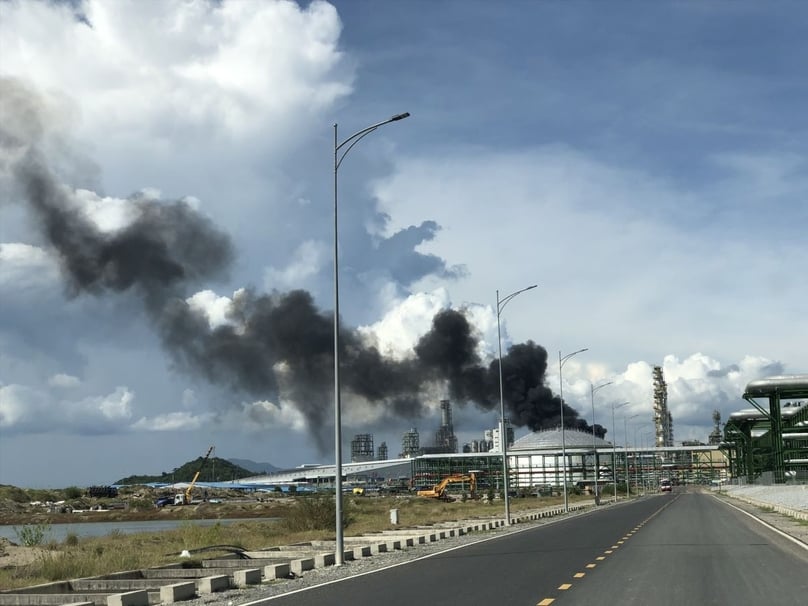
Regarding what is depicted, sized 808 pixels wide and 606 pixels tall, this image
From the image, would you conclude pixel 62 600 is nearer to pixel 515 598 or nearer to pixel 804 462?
pixel 515 598

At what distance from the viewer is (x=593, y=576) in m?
18.1

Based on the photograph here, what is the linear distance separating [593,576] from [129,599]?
29.2 ft

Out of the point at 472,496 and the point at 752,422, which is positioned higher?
the point at 752,422

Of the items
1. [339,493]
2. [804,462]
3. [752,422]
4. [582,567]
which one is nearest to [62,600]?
[339,493]

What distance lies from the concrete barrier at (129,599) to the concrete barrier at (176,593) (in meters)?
1.12

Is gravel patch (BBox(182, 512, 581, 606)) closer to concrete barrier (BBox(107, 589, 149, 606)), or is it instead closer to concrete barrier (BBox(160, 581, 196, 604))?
concrete barrier (BBox(160, 581, 196, 604))

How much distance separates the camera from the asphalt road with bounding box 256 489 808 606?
14.8 meters

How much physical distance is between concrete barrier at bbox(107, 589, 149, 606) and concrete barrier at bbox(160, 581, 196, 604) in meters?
1.12

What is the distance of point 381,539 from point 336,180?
15.9 m

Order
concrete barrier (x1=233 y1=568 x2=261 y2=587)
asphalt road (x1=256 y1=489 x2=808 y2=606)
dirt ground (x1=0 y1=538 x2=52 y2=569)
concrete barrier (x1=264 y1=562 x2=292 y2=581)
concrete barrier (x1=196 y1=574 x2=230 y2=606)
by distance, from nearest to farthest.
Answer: asphalt road (x1=256 y1=489 x2=808 y2=606) → concrete barrier (x1=196 y1=574 x2=230 y2=606) → concrete barrier (x1=233 y1=568 x2=261 y2=587) → concrete barrier (x1=264 y1=562 x2=292 y2=581) → dirt ground (x1=0 y1=538 x2=52 y2=569)

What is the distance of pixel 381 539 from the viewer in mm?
36562

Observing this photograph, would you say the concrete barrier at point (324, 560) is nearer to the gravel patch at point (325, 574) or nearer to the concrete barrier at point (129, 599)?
the gravel patch at point (325, 574)

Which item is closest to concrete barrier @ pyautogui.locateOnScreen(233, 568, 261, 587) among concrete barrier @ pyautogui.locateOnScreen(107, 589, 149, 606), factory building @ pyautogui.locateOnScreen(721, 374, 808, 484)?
concrete barrier @ pyautogui.locateOnScreen(107, 589, 149, 606)

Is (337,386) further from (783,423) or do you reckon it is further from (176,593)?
(783,423)
